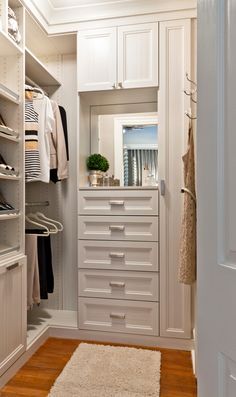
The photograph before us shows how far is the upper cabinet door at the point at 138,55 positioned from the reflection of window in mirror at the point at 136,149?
0.38m

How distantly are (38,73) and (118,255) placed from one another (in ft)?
5.57

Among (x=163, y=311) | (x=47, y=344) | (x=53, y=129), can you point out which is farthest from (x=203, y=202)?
(x=47, y=344)

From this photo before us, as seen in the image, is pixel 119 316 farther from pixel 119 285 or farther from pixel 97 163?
pixel 97 163

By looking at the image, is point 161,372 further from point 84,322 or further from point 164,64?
point 164,64

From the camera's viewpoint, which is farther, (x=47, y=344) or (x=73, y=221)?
(x=73, y=221)

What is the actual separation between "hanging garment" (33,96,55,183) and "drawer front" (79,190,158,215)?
1.16 feet

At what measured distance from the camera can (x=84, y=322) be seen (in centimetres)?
242

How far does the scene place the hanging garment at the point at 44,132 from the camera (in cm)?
224

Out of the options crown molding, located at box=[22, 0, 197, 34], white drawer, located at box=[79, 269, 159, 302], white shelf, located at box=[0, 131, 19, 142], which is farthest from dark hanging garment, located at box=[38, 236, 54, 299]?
crown molding, located at box=[22, 0, 197, 34]

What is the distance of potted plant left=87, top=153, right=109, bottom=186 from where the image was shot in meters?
2.57

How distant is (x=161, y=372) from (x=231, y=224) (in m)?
1.72

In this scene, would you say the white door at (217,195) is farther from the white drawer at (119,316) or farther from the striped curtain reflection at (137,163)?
the striped curtain reflection at (137,163)

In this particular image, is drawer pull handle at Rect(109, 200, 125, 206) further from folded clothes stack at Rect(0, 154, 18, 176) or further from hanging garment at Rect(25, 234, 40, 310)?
folded clothes stack at Rect(0, 154, 18, 176)

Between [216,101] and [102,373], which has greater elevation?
[216,101]
